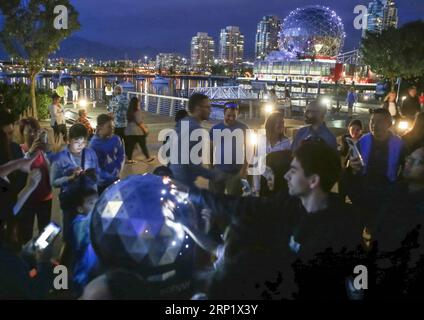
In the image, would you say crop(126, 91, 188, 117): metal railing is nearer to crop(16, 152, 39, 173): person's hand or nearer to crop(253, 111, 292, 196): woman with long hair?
crop(253, 111, 292, 196): woman with long hair

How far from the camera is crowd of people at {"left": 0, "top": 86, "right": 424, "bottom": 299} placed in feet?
7.07

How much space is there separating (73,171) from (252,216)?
2.06 meters

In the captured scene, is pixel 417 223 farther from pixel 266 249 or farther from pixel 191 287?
pixel 191 287

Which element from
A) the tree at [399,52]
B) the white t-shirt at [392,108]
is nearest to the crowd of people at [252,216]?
the white t-shirt at [392,108]

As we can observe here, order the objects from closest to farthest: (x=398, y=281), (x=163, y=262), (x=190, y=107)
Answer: (x=163, y=262), (x=398, y=281), (x=190, y=107)

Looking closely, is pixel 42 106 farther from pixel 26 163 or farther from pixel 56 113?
pixel 26 163

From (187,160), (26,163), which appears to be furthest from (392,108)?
(26,163)

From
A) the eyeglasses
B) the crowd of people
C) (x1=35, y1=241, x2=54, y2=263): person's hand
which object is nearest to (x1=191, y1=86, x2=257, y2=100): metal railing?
the crowd of people

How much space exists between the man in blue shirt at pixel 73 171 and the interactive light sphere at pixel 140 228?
1.38 m

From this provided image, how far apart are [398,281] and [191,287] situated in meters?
1.89

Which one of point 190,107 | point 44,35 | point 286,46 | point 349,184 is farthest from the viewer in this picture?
point 286,46

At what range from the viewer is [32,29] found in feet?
45.2

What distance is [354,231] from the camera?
2.16m

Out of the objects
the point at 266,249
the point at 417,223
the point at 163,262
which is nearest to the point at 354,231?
the point at 266,249
